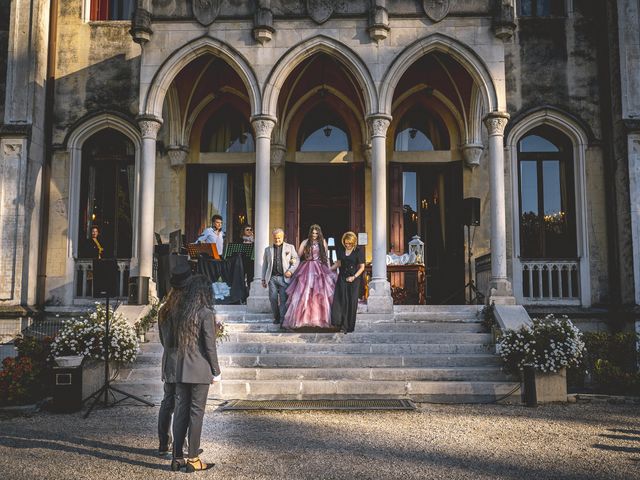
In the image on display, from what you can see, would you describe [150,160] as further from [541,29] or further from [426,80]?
[541,29]

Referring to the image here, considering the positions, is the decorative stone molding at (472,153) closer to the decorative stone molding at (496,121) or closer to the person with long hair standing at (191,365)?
the decorative stone molding at (496,121)

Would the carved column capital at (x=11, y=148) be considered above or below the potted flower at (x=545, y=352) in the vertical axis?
above

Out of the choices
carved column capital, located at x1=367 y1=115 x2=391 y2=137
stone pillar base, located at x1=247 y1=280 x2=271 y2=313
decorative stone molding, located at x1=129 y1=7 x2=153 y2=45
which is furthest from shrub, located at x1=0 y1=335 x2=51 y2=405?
carved column capital, located at x1=367 y1=115 x2=391 y2=137

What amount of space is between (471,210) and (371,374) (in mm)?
5162

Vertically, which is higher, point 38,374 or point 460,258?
point 460,258

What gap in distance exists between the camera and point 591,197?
1397 cm

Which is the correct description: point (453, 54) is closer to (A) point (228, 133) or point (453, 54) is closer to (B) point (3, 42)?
(A) point (228, 133)

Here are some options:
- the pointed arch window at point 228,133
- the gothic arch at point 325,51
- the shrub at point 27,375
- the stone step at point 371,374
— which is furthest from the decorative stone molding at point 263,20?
the shrub at point 27,375

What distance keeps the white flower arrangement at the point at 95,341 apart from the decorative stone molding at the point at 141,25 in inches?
222

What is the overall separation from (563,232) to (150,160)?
9.07m

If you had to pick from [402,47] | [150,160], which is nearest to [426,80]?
[402,47]

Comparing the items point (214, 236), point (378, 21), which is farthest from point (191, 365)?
point (378, 21)

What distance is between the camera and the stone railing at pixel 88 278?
47.1 ft

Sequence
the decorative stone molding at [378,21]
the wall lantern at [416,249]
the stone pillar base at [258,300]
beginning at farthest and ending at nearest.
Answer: the wall lantern at [416,249] → the decorative stone molding at [378,21] → the stone pillar base at [258,300]
